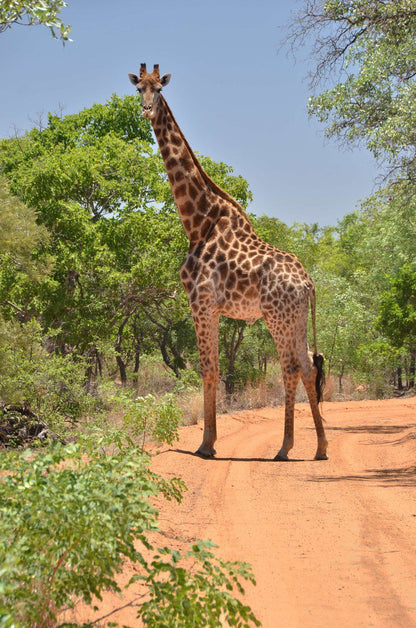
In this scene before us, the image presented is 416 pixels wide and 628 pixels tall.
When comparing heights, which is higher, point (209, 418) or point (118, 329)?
point (118, 329)

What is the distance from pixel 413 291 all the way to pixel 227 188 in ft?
19.8

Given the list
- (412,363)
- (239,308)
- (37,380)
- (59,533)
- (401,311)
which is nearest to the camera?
(59,533)

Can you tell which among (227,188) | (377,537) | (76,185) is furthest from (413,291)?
(377,537)

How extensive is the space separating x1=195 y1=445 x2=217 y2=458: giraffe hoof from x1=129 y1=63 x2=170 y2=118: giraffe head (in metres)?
4.68

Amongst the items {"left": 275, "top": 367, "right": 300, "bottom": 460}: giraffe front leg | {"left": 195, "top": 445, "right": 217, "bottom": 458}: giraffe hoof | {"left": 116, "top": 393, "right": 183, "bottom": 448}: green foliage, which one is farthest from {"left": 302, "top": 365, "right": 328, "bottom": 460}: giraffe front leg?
{"left": 116, "top": 393, "right": 183, "bottom": 448}: green foliage

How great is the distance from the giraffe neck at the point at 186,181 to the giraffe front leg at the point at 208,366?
1281 mm

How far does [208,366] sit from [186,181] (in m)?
2.72

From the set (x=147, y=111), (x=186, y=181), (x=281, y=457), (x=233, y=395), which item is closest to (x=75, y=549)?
(x=281, y=457)

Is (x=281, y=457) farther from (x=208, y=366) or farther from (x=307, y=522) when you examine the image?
(x=307, y=522)

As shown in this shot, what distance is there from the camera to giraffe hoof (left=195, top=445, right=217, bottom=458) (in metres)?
9.51

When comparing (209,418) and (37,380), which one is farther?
(37,380)

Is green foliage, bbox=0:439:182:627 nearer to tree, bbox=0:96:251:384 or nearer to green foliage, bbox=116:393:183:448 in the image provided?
green foliage, bbox=116:393:183:448

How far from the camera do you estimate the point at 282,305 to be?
31.1 ft

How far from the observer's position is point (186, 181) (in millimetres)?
10047
